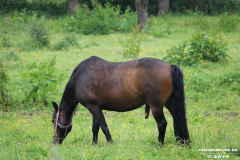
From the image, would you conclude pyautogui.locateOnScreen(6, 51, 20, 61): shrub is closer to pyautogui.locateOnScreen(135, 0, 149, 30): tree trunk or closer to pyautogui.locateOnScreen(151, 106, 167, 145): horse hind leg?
pyautogui.locateOnScreen(151, 106, 167, 145): horse hind leg

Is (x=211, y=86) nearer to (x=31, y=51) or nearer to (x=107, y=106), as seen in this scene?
(x=107, y=106)

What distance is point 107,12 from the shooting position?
61.3ft

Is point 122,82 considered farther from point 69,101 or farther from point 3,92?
point 3,92

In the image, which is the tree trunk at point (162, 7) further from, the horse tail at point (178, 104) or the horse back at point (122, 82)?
the horse tail at point (178, 104)

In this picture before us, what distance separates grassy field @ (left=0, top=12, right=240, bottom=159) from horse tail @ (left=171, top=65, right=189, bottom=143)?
9.1 inches

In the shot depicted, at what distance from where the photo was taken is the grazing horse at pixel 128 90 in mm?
4688

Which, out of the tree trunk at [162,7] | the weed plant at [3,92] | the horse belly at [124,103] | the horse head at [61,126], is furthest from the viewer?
the tree trunk at [162,7]

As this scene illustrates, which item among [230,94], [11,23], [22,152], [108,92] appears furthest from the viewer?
[11,23]

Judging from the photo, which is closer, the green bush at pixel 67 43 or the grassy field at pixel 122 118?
the grassy field at pixel 122 118

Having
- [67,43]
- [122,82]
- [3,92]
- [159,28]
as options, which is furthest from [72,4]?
[122,82]

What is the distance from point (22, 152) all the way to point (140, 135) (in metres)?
2.30

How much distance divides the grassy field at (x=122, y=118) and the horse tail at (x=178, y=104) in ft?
0.76

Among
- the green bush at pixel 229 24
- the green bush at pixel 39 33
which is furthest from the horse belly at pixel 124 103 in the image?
the green bush at pixel 229 24

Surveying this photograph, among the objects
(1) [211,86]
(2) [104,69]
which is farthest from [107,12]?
(2) [104,69]
